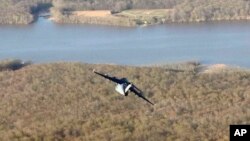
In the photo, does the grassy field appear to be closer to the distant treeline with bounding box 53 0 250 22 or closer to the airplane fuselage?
the airplane fuselage

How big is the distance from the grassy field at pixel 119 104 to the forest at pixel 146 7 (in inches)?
665

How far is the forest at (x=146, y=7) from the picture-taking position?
152ft

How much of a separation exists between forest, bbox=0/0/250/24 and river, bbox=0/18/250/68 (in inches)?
85.1

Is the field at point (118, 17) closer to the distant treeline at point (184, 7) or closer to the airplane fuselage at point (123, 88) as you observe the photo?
the distant treeline at point (184, 7)

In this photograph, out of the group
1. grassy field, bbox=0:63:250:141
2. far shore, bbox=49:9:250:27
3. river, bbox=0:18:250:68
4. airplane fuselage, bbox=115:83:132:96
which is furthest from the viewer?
far shore, bbox=49:9:250:27

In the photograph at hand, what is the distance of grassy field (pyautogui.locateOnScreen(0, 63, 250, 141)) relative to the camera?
59.5 ft

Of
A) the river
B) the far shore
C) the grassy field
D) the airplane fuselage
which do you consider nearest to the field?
the far shore

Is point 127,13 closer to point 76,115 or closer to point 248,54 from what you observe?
point 248,54

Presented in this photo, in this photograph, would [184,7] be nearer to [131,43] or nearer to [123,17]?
[123,17]

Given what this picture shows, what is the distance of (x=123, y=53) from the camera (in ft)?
110

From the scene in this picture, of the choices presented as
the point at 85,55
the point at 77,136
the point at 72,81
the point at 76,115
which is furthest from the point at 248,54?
the point at 77,136

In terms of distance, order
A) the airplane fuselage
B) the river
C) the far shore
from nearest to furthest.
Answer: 1. the airplane fuselage
2. the river
3. the far shore

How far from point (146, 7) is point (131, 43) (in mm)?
13060

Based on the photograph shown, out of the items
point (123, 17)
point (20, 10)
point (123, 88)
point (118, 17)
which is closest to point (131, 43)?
point (118, 17)
